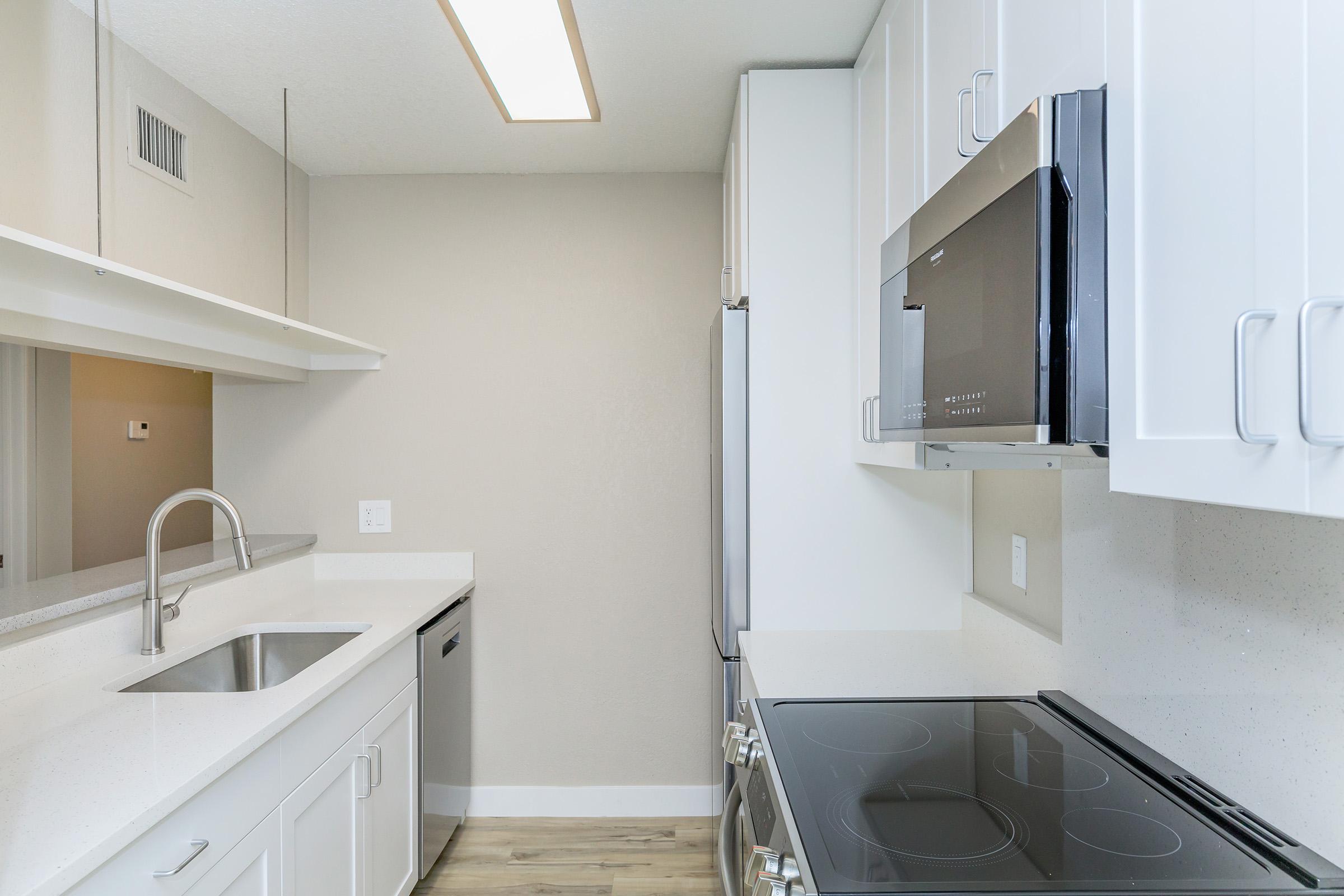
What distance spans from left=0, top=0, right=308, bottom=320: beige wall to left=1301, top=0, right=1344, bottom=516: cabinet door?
6.88 feet

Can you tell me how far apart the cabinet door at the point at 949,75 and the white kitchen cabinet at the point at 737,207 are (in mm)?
679

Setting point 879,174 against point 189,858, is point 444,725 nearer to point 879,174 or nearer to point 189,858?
point 189,858

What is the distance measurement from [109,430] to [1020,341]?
3827mm

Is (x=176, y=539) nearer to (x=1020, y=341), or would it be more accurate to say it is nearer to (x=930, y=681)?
(x=930, y=681)

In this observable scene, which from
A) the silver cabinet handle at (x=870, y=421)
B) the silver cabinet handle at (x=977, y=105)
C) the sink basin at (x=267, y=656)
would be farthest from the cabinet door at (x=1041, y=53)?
the sink basin at (x=267, y=656)

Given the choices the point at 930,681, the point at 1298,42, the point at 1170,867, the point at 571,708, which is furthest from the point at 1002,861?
the point at 571,708

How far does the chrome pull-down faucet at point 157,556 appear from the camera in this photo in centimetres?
179

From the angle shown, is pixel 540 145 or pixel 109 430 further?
pixel 109 430

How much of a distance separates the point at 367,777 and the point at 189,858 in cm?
73

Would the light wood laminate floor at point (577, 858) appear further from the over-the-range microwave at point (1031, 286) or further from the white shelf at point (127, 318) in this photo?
the over-the-range microwave at point (1031, 286)

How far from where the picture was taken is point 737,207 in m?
2.28

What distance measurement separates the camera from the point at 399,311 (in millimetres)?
2918

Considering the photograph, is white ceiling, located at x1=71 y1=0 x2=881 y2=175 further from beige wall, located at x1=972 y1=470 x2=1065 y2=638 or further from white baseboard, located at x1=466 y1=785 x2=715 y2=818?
white baseboard, located at x1=466 y1=785 x2=715 y2=818

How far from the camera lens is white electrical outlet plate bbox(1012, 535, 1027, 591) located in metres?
1.81
